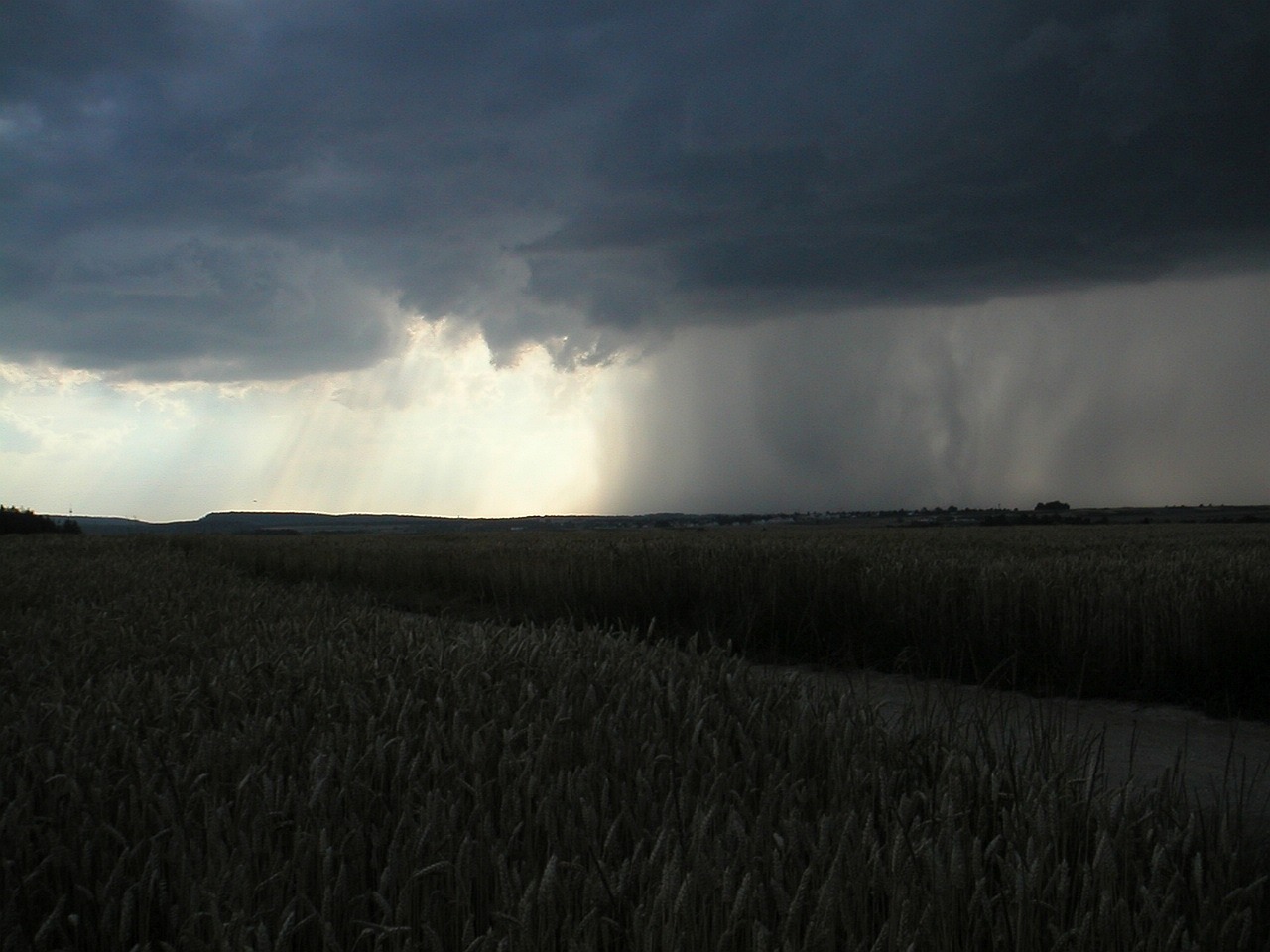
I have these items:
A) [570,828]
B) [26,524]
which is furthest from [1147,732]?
[26,524]

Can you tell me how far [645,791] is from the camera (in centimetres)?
235

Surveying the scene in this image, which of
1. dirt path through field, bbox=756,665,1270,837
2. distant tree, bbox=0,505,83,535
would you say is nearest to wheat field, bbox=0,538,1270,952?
dirt path through field, bbox=756,665,1270,837

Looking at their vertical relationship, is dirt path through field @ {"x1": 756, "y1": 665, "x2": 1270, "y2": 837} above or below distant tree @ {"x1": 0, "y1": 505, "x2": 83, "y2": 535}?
below

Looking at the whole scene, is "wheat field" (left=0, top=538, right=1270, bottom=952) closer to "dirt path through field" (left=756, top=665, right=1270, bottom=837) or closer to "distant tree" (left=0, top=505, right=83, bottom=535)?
"dirt path through field" (left=756, top=665, right=1270, bottom=837)

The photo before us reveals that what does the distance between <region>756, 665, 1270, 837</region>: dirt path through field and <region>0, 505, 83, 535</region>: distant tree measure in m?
56.0

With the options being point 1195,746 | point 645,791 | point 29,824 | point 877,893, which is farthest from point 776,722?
point 1195,746

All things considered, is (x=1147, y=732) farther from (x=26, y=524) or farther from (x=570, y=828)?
(x=26, y=524)

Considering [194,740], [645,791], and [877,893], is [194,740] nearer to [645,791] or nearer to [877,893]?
[645,791]

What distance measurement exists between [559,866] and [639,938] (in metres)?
0.43

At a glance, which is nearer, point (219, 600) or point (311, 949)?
point (311, 949)

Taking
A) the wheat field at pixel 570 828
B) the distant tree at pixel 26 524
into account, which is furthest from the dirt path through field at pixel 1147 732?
the distant tree at pixel 26 524

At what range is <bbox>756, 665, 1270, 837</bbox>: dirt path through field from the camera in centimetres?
374

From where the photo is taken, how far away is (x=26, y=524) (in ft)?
177

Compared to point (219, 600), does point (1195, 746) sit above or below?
below
